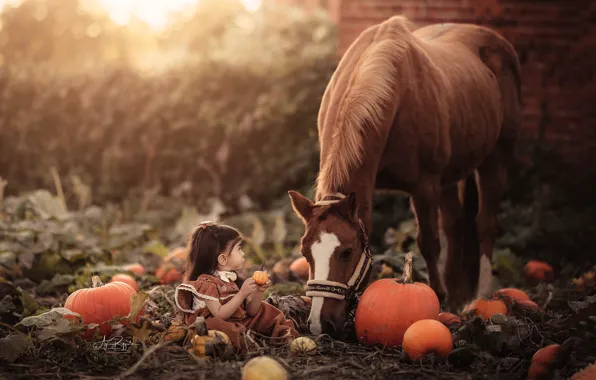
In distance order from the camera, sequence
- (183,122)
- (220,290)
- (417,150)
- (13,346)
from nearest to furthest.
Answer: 1. (13,346)
2. (220,290)
3. (417,150)
4. (183,122)

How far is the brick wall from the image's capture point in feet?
27.7

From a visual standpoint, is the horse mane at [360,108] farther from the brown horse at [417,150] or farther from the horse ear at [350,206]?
the horse ear at [350,206]

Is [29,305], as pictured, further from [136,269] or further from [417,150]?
[417,150]

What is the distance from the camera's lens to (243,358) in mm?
3842

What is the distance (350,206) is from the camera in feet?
13.5

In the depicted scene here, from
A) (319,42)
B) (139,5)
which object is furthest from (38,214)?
(139,5)

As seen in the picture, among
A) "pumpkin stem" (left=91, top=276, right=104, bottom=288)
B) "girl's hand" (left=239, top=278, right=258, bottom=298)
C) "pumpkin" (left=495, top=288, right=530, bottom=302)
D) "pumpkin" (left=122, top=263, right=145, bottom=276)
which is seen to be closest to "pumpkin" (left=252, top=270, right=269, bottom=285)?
"girl's hand" (left=239, top=278, right=258, bottom=298)

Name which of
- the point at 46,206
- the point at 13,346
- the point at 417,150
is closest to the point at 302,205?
the point at 417,150

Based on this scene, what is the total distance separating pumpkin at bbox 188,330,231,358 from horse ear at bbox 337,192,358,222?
3.07ft

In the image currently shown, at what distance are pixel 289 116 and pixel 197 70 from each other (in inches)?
60.7

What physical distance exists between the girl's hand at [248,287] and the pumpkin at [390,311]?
700mm

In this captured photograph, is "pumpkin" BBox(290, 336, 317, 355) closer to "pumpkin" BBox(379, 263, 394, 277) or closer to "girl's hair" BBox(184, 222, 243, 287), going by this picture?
→ "girl's hair" BBox(184, 222, 243, 287)

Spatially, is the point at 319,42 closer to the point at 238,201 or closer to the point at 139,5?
the point at 238,201

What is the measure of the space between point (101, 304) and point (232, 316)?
80 cm
